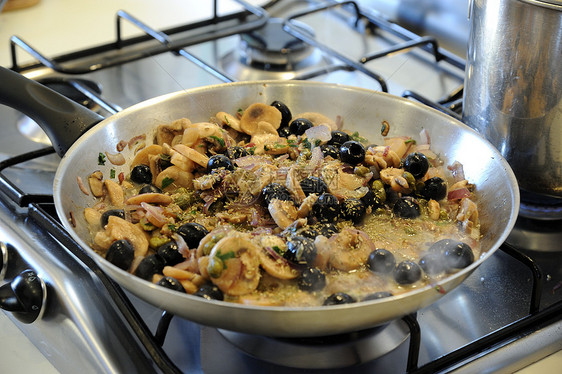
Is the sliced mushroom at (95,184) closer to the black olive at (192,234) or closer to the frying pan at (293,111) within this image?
the frying pan at (293,111)

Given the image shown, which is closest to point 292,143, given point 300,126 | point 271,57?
point 300,126

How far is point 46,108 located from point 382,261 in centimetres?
58

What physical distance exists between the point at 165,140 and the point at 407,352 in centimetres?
56

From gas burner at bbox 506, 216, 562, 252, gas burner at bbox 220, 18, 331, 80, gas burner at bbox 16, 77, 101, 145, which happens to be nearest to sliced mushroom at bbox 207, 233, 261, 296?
gas burner at bbox 506, 216, 562, 252

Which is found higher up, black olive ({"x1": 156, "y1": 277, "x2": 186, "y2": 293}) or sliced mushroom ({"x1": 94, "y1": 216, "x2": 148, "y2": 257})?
black olive ({"x1": 156, "y1": 277, "x2": 186, "y2": 293})

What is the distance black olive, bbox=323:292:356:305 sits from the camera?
2.55 ft

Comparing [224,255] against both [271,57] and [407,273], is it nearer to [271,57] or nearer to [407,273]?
[407,273]

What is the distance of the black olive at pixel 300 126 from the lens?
3.84 ft

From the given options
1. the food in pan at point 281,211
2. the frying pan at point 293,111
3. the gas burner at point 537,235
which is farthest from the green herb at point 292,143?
the gas burner at point 537,235

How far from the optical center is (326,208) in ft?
3.11

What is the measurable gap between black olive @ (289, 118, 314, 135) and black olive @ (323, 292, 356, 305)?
1.48ft

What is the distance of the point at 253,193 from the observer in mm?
985

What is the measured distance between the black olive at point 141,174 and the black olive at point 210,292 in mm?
338

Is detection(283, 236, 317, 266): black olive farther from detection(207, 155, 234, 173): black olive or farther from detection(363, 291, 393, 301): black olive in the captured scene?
detection(207, 155, 234, 173): black olive
